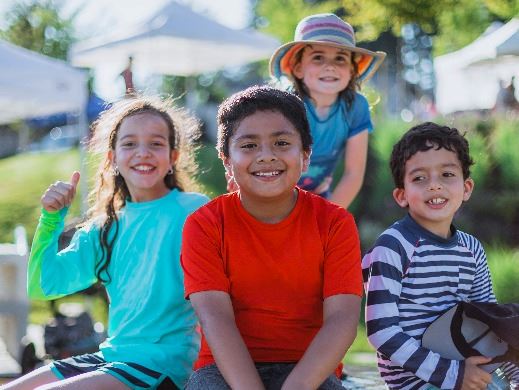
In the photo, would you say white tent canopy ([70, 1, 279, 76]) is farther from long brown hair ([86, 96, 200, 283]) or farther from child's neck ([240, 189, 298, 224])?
child's neck ([240, 189, 298, 224])

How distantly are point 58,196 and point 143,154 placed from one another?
326 millimetres

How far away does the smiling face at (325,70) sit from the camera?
12.7 feet

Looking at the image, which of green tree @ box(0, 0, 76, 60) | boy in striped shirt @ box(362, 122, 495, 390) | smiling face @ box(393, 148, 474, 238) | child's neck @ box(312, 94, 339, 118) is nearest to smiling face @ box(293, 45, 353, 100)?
child's neck @ box(312, 94, 339, 118)

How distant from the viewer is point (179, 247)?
2.99 metres

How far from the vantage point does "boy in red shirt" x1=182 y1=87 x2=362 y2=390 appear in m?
2.46

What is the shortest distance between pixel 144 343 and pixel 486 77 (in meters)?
15.2

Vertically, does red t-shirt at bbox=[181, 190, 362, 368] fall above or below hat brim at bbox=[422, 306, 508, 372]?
above

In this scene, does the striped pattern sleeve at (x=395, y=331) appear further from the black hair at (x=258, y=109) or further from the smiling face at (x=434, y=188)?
the black hair at (x=258, y=109)

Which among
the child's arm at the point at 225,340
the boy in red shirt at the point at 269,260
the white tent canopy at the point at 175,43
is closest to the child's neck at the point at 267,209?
the boy in red shirt at the point at 269,260

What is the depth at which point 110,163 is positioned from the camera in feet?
10.8

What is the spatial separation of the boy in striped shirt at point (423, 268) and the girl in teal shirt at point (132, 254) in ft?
2.18

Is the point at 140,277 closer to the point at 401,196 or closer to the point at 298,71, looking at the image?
the point at 401,196

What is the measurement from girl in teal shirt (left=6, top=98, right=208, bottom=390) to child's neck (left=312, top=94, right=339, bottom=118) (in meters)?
0.80

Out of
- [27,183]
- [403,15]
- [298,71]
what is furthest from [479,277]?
[27,183]
